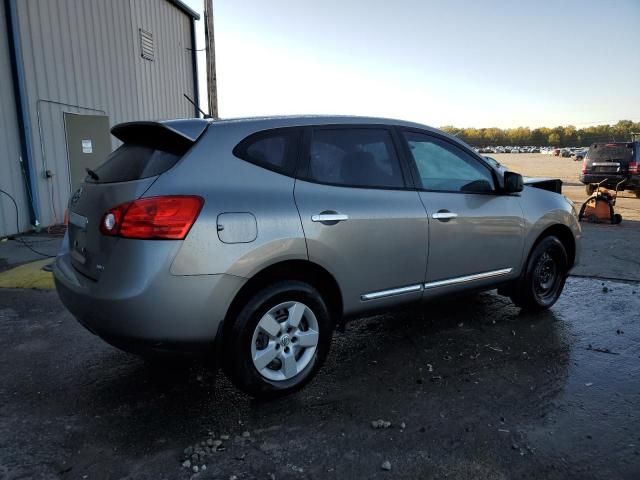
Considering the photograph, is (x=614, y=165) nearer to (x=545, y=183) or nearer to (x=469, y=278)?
(x=545, y=183)

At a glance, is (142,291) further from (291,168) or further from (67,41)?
(67,41)

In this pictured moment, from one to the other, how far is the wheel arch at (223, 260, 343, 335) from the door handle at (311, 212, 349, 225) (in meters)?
0.27

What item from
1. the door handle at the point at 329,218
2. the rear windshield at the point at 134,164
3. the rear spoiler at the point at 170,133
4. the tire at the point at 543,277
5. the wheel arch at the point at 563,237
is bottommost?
the tire at the point at 543,277

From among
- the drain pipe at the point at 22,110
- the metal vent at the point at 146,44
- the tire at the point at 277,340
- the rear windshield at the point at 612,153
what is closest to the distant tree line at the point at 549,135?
the rear windshield at the point at 612,153

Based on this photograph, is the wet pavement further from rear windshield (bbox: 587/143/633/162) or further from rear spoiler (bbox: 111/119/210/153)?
rear windshield (bbox: 587/143/633/162)

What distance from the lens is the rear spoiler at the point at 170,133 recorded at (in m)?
2.78

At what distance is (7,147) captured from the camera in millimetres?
8320

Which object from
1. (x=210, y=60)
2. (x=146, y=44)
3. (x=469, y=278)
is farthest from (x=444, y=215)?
(x=146, y=44)

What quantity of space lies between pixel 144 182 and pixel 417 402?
2.11m

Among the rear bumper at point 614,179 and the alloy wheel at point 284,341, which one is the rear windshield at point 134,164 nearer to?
the alloy wheel at point 284,341

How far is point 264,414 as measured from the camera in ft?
9.55

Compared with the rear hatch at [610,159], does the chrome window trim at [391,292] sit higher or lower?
lower

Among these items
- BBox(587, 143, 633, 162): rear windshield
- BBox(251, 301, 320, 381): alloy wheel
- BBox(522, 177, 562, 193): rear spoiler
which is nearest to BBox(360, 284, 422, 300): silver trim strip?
BBox(251, 301, 320, 381): alloy wheel

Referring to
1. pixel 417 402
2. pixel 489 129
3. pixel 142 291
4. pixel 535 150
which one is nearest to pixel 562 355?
pixel 417 402
